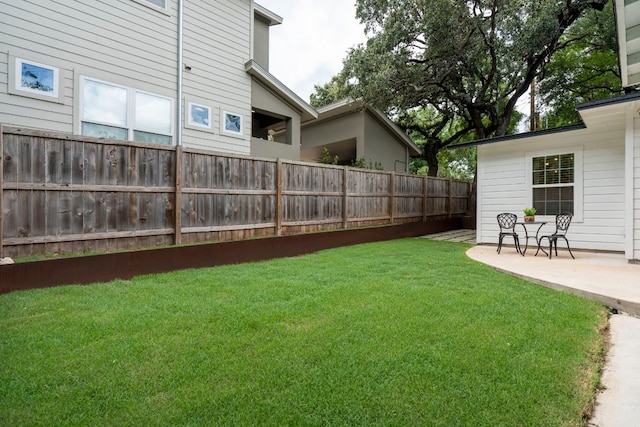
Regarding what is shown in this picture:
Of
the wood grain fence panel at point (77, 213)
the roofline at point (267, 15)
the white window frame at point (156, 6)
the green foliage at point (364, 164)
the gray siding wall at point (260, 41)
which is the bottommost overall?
the wood grain fence panel at point (77, 213)

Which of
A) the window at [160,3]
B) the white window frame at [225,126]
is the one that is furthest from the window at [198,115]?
the window at [160,3]

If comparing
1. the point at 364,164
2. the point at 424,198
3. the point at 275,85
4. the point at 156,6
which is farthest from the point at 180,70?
the point at 424,198

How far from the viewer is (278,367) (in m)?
2.08

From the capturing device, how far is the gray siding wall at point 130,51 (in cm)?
555

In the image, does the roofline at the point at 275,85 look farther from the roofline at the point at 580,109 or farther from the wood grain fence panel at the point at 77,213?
the wood grain fence panel at the point at 77,213

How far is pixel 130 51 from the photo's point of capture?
265 inches

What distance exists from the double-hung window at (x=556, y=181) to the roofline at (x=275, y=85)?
610 centimetres

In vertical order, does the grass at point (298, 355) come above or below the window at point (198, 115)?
below

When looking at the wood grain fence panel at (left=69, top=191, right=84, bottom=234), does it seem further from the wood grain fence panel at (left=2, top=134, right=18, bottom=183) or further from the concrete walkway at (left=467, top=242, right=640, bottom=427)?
the concrete walkway at (left=467, top=242, right=640, bottom=427)

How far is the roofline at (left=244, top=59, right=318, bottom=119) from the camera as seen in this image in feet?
28.3

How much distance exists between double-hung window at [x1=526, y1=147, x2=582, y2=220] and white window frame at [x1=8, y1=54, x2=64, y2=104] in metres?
9.69

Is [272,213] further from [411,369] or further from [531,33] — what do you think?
[531,33]

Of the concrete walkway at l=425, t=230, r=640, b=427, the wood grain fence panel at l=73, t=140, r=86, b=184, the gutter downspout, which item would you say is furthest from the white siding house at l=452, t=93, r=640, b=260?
the wood grain fence panel at l=73, t=140, r=86, b=184

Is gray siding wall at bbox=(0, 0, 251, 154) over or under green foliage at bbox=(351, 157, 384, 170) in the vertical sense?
over
